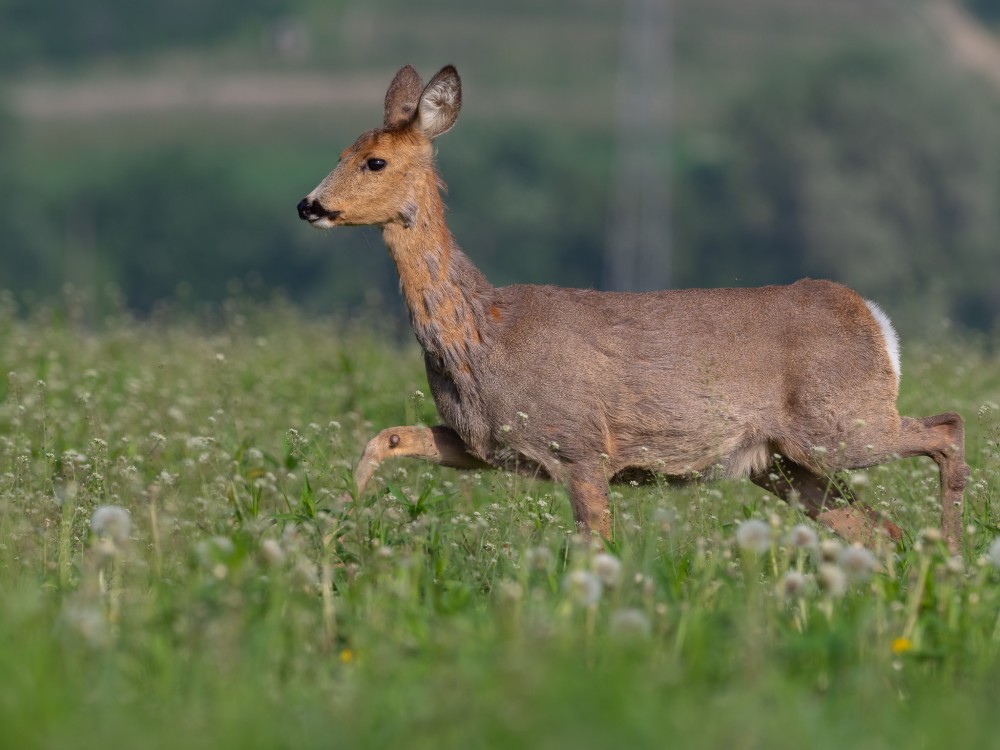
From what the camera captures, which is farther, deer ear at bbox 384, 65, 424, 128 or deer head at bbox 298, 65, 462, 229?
deer ear at bbox 384, 65, 424, 128

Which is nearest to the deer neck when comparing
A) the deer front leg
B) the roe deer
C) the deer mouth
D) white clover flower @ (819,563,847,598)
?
the roe deer

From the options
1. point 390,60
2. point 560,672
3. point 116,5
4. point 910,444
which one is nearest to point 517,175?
point 390,60

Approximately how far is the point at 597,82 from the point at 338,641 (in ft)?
218

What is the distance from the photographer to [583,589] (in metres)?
4.62

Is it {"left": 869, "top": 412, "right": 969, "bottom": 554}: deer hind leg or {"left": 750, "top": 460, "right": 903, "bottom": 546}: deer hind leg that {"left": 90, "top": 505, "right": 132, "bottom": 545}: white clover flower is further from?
{"left": 869, "top": 412, "right": 969, "bottom": 554}: deer hind leg

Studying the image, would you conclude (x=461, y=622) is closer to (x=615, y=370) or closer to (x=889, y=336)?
(x=615, y=370)

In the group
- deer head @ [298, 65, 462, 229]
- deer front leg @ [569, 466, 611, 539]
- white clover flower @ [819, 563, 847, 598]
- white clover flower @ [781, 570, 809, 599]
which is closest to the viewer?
white clover flower @ [819, 563, 847, 598]

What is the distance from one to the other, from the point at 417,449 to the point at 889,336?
82.4 inches

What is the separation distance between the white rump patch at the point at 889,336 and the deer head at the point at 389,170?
1991 mm

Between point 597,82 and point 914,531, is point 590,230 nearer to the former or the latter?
point 597,82

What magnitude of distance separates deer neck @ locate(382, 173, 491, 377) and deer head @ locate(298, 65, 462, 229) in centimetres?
6

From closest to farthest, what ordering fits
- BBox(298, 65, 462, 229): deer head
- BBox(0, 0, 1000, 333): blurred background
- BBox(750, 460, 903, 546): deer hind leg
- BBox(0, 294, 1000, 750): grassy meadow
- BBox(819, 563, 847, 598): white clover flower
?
1. BBox(0, 294, 1000, 750): grassy meadow
2. BBox(819, 563, 847, 598): white clover flower
3. BBox(298, 65, 462, 229): deer head
4. BBox(750, 460, 903, 546): deer hind leg
5. BBox(0, 0, 1000, 333): blurred background

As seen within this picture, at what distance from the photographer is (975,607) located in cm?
486

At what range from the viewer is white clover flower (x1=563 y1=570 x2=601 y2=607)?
14.7 ft
